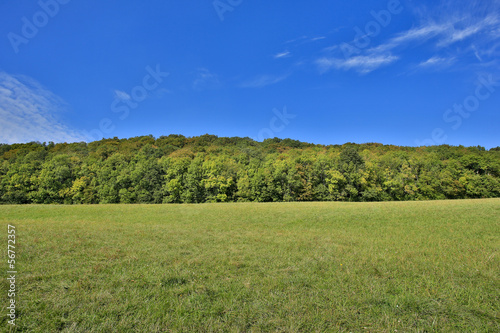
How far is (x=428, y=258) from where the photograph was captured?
10008 millimetres

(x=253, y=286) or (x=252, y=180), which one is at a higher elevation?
(x=252, y=180)

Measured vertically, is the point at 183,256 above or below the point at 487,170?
below

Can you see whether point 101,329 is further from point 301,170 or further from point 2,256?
point 301,170

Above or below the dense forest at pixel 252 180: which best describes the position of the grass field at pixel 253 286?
below

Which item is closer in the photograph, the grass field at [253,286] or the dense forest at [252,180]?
the grass field at [253,286]

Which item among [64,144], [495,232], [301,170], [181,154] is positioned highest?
[64,144]

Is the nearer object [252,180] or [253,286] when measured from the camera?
[253,286]

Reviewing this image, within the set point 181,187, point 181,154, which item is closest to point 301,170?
point 181,187

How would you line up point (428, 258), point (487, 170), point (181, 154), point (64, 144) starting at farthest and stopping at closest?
point (64, 144), point (181, 154), point (487, 170), point (428, 258)

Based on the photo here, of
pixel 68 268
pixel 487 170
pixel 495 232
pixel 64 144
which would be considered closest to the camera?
pixel 68 268

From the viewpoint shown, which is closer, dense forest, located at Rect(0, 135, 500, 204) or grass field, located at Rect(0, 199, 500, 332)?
grass field, located at Rect(0, 199, 500, 332)

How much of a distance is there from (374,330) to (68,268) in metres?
9.32

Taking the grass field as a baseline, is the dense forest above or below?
above

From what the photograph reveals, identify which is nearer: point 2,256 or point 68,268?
point 68,268
